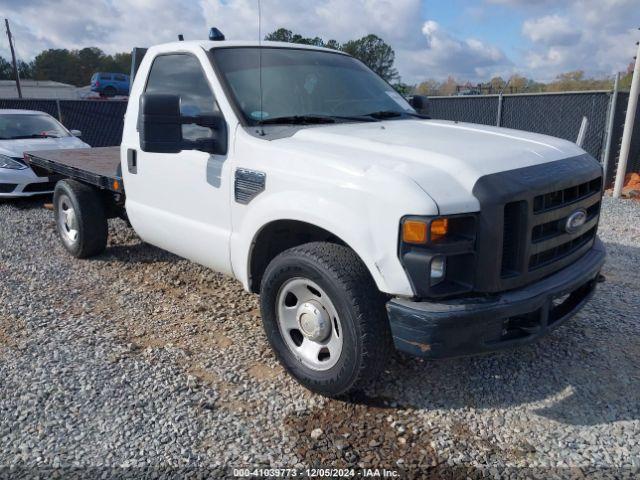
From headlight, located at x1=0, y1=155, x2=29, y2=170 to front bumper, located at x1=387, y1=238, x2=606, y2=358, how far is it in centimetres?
773

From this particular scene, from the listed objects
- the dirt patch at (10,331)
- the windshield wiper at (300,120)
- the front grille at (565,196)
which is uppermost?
the windshield wiper at (300,120)

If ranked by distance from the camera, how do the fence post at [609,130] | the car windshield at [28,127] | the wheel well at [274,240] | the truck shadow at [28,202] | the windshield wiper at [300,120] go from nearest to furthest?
the wheel well at [274,240]
the windshield wiper at [300,120]
the truck shadow at [28,202]
the car windshield at [28,127]
the fence post at [609,130]

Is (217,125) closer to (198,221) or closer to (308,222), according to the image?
(198,221)

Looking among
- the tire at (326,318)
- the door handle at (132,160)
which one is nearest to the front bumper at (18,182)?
the door handle at (132,160)

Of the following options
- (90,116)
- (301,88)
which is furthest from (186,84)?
(90,116)

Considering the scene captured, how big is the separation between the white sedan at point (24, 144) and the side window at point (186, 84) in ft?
15.9

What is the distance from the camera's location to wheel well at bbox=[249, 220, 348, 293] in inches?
125

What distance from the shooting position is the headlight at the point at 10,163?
8.30 metres

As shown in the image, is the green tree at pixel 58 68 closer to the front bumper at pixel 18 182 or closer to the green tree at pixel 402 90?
the green tree at pixel 402 90

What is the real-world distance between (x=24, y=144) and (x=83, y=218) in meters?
4.57

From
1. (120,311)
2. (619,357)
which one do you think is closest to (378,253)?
(619,357)

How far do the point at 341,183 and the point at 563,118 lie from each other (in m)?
9.57

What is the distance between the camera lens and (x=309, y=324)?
305cm

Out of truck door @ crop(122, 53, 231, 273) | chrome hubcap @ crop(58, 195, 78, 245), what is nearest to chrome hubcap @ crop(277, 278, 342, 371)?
truck door @ crop(122, 53, 231, 273)
